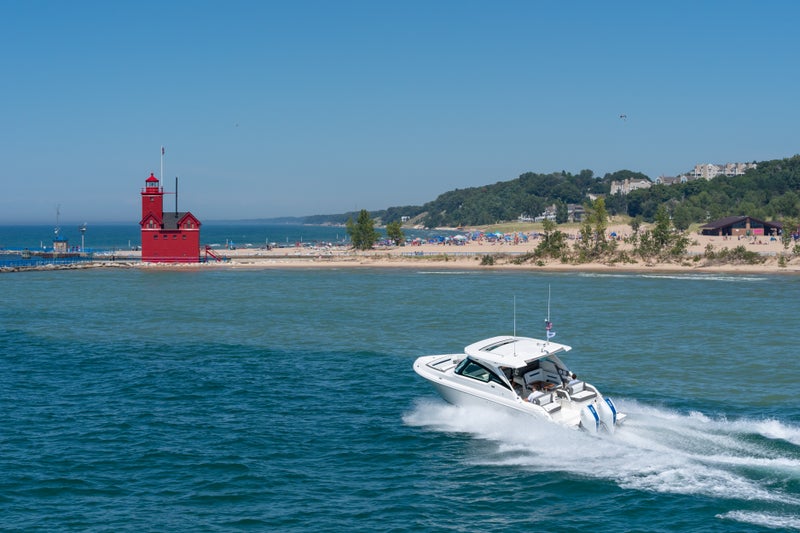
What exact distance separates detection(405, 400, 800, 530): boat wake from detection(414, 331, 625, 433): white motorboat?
1.29 feet

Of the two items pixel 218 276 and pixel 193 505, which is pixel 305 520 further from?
pixel 218 276

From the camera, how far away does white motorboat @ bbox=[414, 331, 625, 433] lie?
21.2m

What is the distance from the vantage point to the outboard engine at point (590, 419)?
20703 mm

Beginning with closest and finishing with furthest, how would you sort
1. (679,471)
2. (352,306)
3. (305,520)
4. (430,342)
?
1. (305,520)
2. (679,471)
3. (430,342)
4. (352,306)

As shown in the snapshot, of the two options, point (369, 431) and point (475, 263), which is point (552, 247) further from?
point (369, 431)

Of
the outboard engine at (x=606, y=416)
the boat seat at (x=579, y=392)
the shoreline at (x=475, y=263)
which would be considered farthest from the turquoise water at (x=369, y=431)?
the shoreline at (x=475, y=263)

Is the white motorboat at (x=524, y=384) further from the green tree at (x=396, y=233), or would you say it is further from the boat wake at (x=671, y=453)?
the green tree at (x=396, y=233)

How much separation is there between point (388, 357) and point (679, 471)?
57.9 feet

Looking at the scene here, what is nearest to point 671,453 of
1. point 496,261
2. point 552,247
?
point 496,261

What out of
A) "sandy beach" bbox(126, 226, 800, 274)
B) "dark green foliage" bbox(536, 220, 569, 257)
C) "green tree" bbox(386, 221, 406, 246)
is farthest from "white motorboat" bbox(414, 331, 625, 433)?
"green tree" bbox(386, 221, 406, 246)

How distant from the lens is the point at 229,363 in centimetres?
3391

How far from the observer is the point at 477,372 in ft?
76.8

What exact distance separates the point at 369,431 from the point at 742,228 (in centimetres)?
11758

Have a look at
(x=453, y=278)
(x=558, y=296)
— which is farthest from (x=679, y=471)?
(x=453, y=278)
